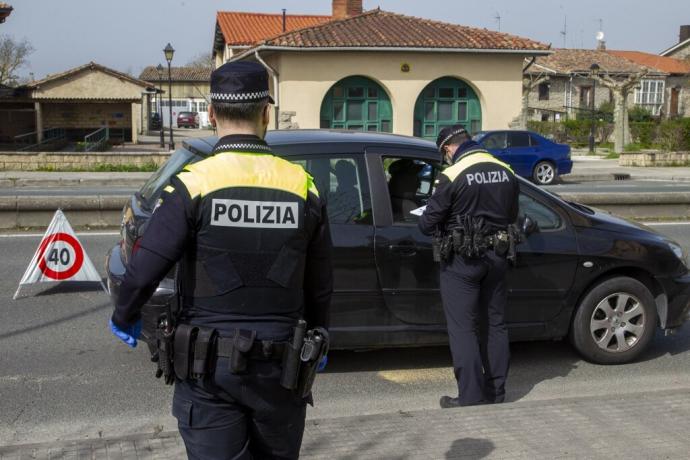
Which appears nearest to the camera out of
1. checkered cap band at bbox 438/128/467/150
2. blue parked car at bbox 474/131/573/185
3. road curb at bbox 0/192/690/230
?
checkered cap band at bbox 438/128/467/150

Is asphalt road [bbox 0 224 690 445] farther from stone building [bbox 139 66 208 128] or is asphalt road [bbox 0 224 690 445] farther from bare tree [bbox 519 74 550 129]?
stone building [bbox 139 66 208 128]

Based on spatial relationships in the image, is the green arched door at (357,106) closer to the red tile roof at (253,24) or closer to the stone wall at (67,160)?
the stone wall at (67,160)

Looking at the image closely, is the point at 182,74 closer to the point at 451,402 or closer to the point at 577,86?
the point at 577,86

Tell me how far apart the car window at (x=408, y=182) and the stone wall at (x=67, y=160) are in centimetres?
2064

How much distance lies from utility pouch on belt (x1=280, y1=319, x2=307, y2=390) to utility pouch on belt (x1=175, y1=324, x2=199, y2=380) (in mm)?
295

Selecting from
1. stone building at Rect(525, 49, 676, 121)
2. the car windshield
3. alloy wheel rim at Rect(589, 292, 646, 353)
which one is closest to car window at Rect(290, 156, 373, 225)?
the car windshield

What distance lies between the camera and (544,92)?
56.8 m

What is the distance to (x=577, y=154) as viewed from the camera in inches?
1471

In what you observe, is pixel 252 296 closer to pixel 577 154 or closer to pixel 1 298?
pixel 1 298

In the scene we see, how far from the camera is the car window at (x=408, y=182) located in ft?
19.3

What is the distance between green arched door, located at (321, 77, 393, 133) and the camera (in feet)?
89.1

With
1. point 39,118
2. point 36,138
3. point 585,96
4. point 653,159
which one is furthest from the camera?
point 585,96

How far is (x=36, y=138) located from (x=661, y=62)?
47.9m

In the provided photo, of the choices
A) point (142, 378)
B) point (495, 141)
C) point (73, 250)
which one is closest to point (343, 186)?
point (142, 378)
